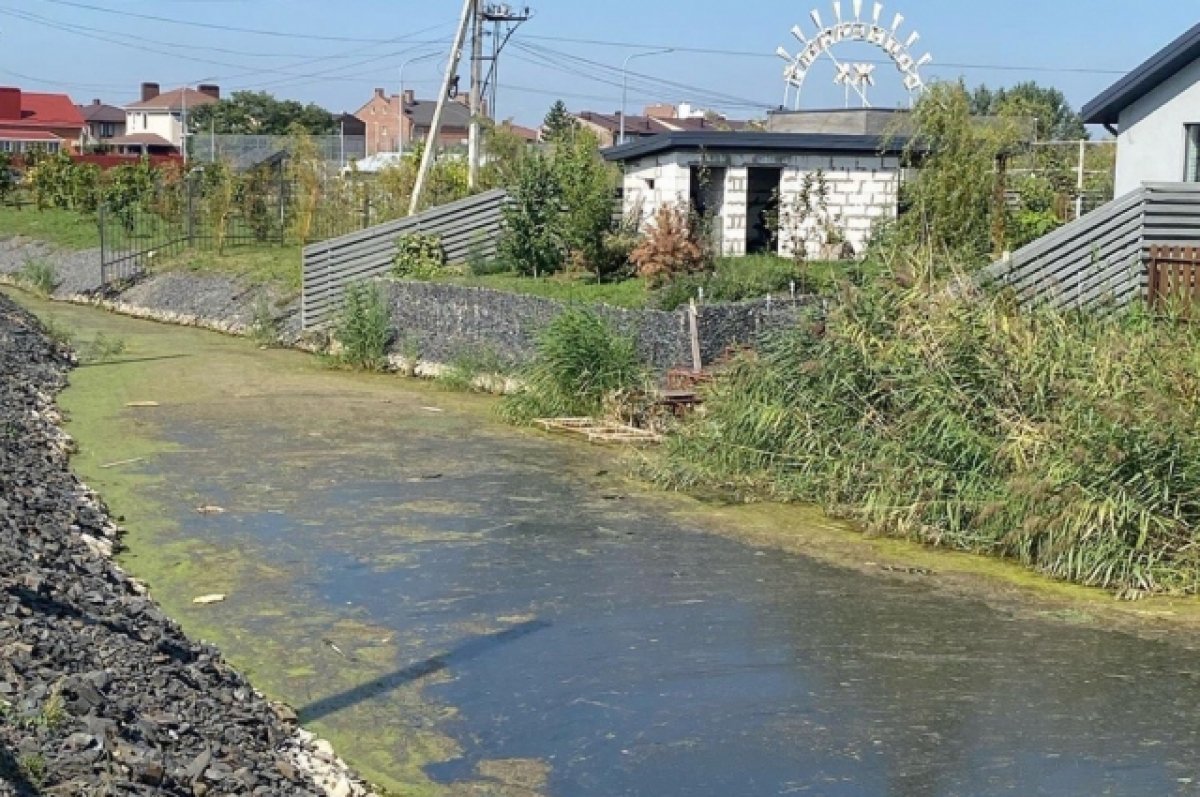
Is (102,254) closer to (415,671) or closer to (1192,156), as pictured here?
(1192,156)

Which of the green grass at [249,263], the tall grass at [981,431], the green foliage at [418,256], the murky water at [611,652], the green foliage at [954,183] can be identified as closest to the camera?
the murky water at [611,652]

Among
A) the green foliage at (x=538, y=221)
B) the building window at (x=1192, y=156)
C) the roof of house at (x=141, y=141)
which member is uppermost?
the roof of house at (x=141, y=141)

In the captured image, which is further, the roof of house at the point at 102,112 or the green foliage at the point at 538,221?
the roof of house at the point at 102,112

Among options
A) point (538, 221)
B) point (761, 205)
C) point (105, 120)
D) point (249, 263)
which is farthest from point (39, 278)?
point (105, 120)

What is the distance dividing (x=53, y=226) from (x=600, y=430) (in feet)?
94.0

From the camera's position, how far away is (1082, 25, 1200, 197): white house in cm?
2258

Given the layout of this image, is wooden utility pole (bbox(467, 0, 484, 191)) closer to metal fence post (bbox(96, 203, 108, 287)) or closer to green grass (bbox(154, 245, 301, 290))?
green grass (bbox(154, 245, 301, 290))

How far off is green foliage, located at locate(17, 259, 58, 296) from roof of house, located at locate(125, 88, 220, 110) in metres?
75.9

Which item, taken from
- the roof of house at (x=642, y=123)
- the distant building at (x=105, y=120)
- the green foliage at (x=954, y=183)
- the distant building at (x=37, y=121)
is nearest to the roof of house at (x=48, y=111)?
the distant building at (x=37, y=121)

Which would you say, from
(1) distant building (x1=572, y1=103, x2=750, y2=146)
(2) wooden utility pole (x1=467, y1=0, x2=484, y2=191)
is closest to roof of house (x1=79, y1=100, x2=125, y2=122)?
(1) distant building (x1=572, y1=103, x2=750, y2=146)

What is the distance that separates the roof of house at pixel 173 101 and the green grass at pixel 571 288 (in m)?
90.9

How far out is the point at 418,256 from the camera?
91.2 ft

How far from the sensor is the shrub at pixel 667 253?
74.1ft

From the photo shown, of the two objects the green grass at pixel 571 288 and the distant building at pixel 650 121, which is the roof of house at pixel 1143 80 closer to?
the green grass at pixel 571 288
